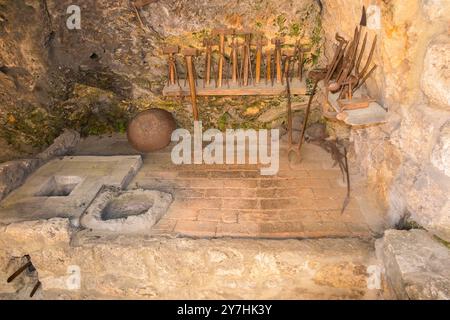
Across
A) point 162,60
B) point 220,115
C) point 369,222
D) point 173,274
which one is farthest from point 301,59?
point 173,274

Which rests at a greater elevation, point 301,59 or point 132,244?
point 301,59

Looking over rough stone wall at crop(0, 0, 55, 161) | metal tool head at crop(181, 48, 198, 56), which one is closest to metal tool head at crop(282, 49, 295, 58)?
metal tool head at crop(181, 48, 198, 56)

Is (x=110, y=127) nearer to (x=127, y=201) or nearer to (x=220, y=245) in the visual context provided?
(x=127, y=201)

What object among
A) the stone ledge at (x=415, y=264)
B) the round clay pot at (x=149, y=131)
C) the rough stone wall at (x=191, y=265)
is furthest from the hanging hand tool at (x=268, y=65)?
the stone ledge at (x=415, y=264)

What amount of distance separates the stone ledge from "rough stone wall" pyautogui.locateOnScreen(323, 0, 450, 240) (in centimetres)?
16

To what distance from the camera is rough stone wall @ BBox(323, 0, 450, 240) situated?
260 centimetres

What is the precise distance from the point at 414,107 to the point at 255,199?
199 centimetres

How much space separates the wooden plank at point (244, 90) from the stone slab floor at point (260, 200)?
3.11ft

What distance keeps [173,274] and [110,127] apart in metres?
3.45

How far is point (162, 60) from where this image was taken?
5.29 metres

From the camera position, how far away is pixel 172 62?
498 cm

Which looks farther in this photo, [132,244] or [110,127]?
[110,127]

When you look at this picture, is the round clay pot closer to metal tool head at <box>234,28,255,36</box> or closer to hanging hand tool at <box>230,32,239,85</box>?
hanging hand tool at <box>230,32,239,85</box>

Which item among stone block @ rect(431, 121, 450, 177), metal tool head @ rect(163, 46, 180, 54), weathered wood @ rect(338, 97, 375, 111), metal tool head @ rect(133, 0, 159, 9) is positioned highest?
metal tool head @ rect(133, 0, 159, 9)
